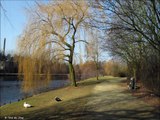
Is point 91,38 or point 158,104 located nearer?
point 158,104

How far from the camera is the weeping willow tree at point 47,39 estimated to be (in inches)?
1052

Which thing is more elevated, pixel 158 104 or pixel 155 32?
pixel 155 32

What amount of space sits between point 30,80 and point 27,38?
396 cm

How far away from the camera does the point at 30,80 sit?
2625 centimetres

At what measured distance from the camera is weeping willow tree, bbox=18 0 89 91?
2672 cm

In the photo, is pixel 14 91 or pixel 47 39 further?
Answer: pixel 14 91

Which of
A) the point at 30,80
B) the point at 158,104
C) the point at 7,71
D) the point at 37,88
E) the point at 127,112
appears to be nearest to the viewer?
the point at 127,112

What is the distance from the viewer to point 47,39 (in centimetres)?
2836

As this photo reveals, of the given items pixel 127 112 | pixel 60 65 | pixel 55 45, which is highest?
pixel 55 45

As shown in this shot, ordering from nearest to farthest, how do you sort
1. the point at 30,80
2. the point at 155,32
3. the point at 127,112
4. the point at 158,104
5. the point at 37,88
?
the point at 127,112
the point at 158,104
the point at 155,32
the point at 30,80
the point at 37,88

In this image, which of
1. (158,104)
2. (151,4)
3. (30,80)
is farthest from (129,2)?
(30,80)

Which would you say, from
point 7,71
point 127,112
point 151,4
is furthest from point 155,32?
point 7,71

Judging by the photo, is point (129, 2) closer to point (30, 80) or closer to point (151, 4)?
point (151, 4)

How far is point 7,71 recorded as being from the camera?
65250mm
